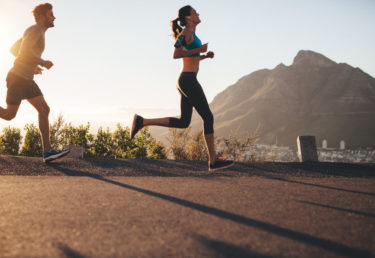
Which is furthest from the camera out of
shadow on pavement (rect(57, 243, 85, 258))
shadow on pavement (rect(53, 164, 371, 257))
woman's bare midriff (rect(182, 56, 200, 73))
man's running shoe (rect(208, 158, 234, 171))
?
man's running shoe (rect(208, 158, 234, 171))

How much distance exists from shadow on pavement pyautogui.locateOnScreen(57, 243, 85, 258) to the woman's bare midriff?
11.4 feet

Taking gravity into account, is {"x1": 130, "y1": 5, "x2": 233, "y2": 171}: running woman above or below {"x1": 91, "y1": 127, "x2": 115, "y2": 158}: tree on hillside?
above

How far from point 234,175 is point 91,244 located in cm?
Answer: 340

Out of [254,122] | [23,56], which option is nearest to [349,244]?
[23,56]

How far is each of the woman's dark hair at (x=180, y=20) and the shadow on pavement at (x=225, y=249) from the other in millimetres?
3855

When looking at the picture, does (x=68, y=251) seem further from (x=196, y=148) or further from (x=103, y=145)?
(x=196, y=148)

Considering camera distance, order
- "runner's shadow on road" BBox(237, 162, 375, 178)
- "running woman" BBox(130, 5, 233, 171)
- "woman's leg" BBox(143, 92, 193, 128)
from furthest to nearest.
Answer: "runner's shadow on road" BBox(237, 162, 375, 178)
"woman's leg" BBox(143, 92, 193, 128)
"running woman" BBox(130, 5, 233, 171)

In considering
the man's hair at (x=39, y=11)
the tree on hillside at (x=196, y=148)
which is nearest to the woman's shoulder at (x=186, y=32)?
the man's hair at (x=39, y=11)

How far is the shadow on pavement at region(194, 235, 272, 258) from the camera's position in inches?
66.0

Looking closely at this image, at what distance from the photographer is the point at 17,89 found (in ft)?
16.3

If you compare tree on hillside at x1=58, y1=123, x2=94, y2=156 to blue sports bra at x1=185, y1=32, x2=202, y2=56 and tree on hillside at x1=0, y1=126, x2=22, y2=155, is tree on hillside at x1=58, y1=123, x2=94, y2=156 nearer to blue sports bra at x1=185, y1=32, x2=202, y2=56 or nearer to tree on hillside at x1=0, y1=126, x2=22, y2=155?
tree on hillside at x1=0, y1=126, x2=22, y2=155

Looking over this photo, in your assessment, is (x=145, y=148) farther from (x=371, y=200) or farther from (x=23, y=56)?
(x=371, y=200)

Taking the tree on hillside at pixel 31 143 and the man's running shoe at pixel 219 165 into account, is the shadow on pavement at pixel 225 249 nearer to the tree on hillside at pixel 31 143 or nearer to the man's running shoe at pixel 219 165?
the man's running shoe at pixel 219 165

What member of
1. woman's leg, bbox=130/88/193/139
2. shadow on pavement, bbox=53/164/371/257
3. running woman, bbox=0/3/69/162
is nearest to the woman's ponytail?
woman's leg, bbox=130/88/193/139
